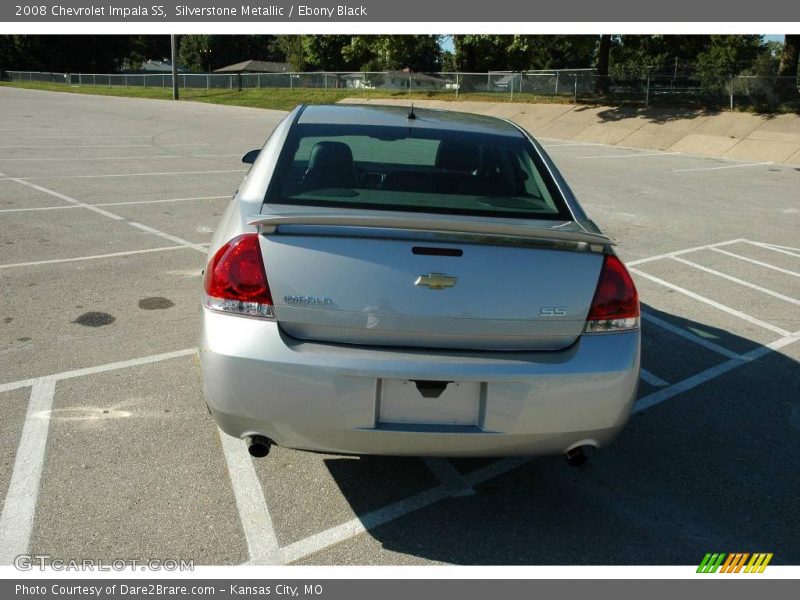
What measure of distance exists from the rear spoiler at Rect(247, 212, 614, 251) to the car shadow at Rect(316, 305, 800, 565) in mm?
1179

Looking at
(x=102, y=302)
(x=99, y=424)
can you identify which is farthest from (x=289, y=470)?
(x=102, y=302)

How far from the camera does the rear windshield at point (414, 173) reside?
3.29 m

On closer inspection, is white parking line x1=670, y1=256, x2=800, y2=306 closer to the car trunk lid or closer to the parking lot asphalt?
the parking lot asphalt

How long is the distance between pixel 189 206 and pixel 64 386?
617 centimetres

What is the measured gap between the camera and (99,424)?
3750mm

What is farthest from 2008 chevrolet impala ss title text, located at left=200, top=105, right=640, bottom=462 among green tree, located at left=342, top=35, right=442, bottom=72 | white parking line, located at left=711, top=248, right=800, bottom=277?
green tree, located at left=342, top=35, right=442, bottom=72

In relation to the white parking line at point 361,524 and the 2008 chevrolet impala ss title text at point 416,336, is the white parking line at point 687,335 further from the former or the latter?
the white parking line at point 361,524

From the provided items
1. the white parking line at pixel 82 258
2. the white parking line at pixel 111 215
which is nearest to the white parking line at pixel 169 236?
the white parking line at pixel 111 215

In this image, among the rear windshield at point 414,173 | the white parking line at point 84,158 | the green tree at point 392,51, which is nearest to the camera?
the rear windshield at point 414,173

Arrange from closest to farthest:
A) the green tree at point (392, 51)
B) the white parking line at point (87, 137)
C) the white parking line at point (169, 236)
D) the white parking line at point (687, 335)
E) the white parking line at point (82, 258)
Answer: the white parking line at point (687, 335), the white parking line at point (82, 258), the white parking line at point (169, 236), the white parking line at point (87, 137), the green tree at point (392, 51)

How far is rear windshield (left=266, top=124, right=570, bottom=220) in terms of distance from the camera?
3.29 metres

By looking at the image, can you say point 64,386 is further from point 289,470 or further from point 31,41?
point 31,41

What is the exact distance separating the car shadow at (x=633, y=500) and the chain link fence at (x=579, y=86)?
77.9ft

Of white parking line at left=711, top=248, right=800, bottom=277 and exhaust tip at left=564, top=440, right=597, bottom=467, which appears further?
white parking line at left=711, top=248, right=800, bottom=277
